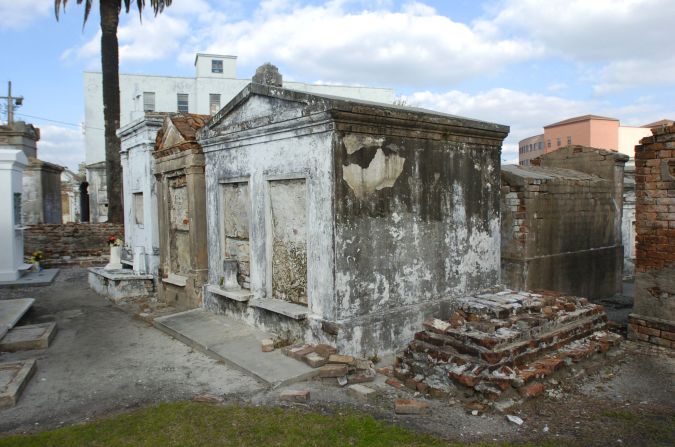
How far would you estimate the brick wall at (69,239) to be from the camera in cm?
1648

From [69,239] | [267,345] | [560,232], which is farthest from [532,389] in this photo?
[69,239]

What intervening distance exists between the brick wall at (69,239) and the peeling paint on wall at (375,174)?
12773mm

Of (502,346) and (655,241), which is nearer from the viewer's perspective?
(502,346)

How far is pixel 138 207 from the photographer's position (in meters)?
11.2

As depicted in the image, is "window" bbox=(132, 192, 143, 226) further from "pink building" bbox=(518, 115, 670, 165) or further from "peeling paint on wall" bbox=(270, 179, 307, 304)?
"pink building" bbox=(518, 115, 670, 165)

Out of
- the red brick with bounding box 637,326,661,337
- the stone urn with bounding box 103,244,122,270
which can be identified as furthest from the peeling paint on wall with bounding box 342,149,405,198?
the stone urn with bounding box 103,244,122,270

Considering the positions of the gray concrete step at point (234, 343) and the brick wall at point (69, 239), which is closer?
the gray concrete step at point (234, 343)

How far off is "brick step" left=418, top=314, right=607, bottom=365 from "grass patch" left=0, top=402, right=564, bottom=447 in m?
1.25

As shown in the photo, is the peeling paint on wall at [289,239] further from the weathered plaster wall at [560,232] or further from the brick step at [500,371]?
the weathered plaster wall at [560,232]

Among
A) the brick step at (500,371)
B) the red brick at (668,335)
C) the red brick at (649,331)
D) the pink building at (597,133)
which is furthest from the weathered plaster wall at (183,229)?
the pink building at (597,133)

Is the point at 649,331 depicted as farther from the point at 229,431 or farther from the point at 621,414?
the point at 229,431

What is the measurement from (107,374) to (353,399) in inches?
119

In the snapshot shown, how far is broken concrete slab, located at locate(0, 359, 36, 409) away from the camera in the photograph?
4.92 meters

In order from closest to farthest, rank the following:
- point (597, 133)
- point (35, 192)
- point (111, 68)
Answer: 1. point (111, 68)
2. point (35, 192)
3. point (597, 133)
